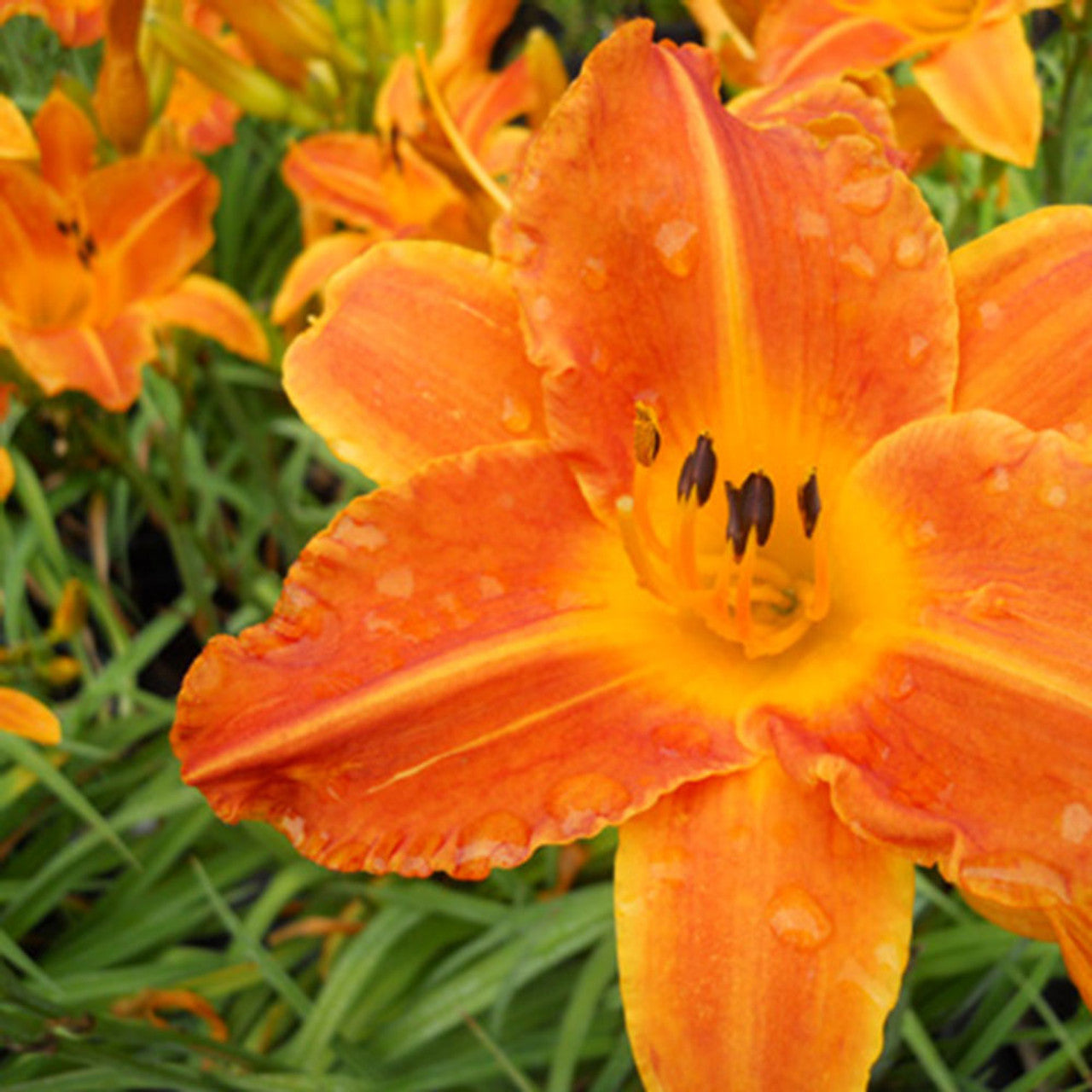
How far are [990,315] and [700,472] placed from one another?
195 mm

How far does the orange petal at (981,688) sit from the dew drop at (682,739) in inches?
1.0

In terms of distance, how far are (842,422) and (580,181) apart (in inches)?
8.1

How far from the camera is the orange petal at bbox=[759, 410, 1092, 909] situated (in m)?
0.51

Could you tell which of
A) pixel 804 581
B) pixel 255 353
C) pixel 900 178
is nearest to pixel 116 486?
pixel 255 353

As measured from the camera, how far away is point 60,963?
1.26m

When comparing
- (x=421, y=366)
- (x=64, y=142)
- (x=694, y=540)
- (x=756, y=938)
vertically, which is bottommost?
(x=756, y=938)

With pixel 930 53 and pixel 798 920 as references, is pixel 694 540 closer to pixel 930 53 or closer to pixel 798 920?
pixel 798 920

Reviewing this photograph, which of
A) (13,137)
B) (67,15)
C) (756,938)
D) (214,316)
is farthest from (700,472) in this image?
(67,15)

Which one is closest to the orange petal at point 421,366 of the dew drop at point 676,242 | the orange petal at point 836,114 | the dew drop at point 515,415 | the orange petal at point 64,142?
the dew drop at point 515,415

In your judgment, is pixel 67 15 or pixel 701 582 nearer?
pixel 701 582

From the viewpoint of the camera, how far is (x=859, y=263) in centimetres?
64

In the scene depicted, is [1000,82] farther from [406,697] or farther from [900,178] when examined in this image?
[406,697]

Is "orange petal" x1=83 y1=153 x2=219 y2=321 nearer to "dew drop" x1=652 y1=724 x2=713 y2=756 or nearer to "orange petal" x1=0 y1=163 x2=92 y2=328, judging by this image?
"orange petal" x1=0 y1=163 x2=92 y2=328

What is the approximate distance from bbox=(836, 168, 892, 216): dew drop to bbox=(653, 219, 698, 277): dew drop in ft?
0.28
